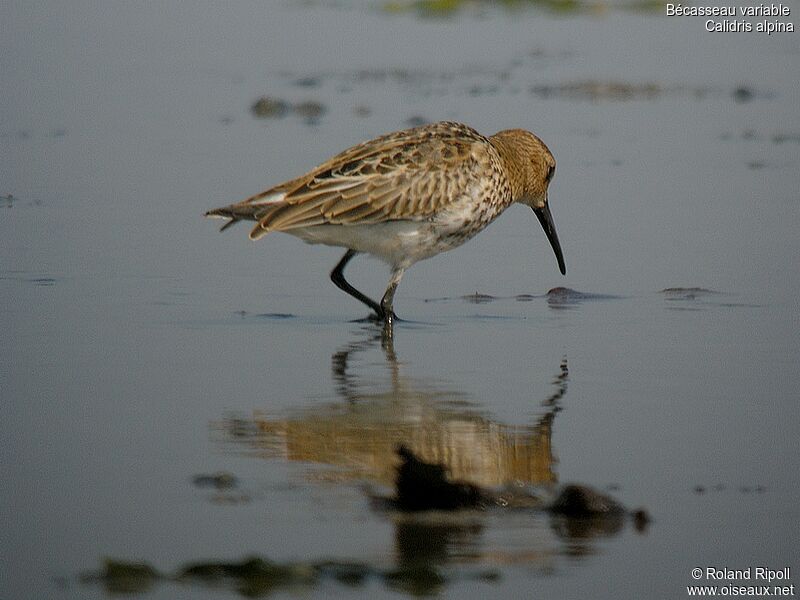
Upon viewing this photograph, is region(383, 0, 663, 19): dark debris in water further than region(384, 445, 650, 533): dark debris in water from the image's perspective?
Yes

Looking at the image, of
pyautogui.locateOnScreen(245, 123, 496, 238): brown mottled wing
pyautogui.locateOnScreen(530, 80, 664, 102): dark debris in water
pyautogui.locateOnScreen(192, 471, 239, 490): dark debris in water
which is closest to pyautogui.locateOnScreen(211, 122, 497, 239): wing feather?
pyautogui.locateOnScreen(245, 123, 496, 238): brown mottled wing

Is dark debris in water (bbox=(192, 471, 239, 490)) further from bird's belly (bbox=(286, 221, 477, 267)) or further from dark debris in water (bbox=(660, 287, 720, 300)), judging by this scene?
dark debris in water (bbox=(660, 287, 720, 300))

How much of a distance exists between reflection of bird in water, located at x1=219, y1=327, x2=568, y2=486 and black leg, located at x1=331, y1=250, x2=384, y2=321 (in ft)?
5.36

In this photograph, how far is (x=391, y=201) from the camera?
8781 millimetres

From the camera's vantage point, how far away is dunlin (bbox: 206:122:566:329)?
869cm

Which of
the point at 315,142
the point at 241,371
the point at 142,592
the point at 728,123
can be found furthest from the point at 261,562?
the point at 728,123

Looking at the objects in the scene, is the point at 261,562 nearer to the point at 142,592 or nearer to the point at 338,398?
the point at 142,592

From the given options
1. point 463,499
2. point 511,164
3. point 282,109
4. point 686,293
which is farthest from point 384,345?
point 282,109

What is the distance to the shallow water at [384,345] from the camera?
205 inches

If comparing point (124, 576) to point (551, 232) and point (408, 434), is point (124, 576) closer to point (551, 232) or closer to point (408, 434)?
point (408, 434)

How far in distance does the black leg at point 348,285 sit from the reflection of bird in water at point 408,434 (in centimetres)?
163

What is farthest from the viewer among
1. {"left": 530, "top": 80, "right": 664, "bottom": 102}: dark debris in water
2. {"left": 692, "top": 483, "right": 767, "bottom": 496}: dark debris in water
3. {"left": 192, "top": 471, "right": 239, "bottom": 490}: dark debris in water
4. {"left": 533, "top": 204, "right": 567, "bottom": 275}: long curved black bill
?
{"left": 530, "top": 80, "right": 664, "bottom": 102}: dark debris in water

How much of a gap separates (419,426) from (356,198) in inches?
95.9

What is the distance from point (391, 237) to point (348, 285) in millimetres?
458
